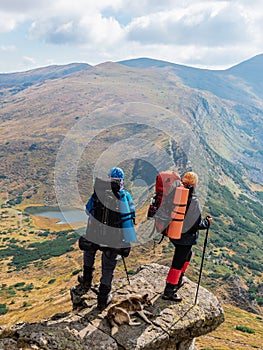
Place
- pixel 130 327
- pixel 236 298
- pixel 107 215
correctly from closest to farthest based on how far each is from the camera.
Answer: pixel 130 327
pixel 107 215
pixel 236 298

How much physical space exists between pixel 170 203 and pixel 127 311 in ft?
10.9

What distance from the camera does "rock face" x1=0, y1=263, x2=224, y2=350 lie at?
27.1ft

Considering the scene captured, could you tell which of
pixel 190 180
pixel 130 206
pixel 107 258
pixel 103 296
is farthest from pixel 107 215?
pixel 190 180

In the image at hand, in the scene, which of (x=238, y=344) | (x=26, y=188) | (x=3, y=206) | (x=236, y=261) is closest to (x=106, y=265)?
(x=238, y=344)

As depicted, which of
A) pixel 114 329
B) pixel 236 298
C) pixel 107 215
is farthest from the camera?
pixel 236 298

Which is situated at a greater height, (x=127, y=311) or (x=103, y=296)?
(x=103, y=296)


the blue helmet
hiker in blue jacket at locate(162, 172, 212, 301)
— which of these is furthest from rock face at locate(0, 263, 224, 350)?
the blue helmet

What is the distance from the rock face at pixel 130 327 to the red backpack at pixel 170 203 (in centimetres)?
243

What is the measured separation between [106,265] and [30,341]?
9.10ft

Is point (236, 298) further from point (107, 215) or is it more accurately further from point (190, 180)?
point (107, 215)

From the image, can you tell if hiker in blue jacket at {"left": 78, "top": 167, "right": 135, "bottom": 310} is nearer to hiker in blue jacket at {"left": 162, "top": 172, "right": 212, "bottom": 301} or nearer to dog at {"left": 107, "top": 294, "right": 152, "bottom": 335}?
dog at {"left": 107, "top": 294, "right": 152, "bottom": 335}

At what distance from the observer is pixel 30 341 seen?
8133 millimetres

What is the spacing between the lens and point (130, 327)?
30.1 ft

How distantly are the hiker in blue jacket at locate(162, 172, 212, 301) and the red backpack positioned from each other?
1.05 feet
